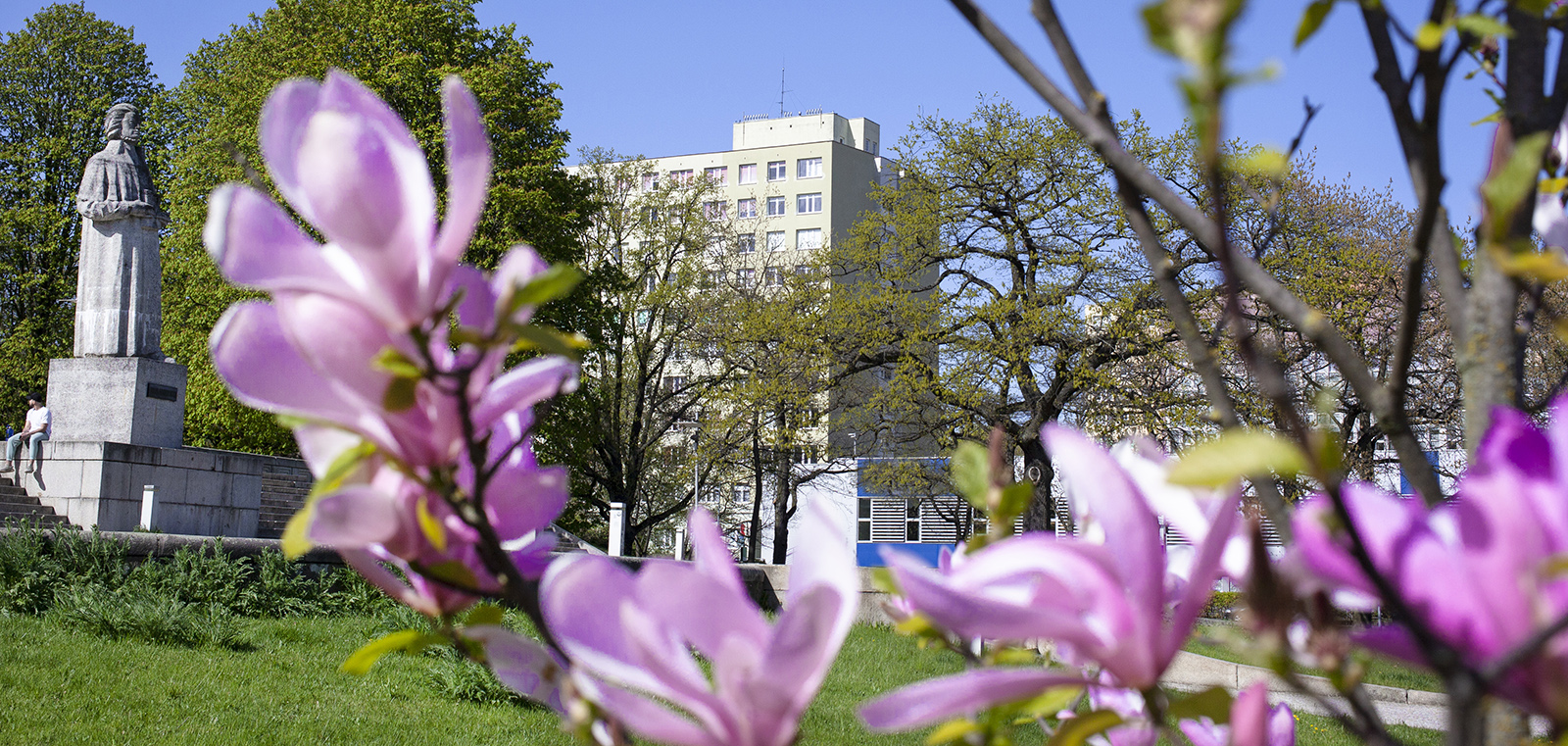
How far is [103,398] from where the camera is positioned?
12008 millimetres

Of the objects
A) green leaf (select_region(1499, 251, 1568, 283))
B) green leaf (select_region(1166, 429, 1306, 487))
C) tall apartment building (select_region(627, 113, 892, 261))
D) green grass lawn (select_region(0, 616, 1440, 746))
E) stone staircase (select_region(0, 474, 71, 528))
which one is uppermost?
tall apartment building (select_region(627, 113, 892, 261))

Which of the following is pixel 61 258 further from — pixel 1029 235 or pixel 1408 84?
pixel 1408 84

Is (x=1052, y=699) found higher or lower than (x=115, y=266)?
lower

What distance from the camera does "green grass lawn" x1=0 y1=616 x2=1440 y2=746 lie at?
5316 mm

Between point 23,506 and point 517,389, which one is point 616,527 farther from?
point 517,389

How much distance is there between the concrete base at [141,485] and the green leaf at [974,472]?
12.6 meters

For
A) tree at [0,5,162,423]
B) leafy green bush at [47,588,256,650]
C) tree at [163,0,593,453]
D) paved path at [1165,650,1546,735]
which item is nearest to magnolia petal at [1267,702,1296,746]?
leafy green bush at [47,588,256,650]

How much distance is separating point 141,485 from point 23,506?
1.13m

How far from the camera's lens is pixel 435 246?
518 millimetres

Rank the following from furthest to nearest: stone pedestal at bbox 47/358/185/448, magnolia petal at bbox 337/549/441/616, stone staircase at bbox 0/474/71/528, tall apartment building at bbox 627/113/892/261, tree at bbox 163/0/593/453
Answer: tall apartment building at bbox 627/113/892/261 → tree at bbox 163/0/593/453 → stone pedestal at bbox 47/358/185/448 → stone staircase at bbox 0/474/71/528 → magnolia petal at bbox 337/549/441/616

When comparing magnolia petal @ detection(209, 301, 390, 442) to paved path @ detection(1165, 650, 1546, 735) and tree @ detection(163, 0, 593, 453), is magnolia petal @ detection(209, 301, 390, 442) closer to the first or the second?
paved path @ detection(1165, 650, 1546, 735)

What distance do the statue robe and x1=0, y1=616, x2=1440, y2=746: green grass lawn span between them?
567 centimetres

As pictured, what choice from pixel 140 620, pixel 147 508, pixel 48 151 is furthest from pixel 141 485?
pixel 48 151

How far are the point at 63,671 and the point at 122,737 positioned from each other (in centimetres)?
130
